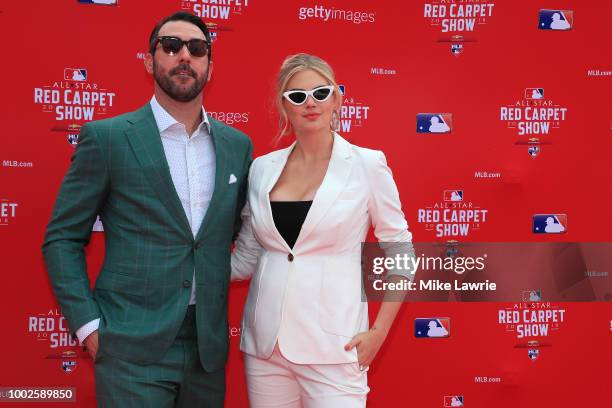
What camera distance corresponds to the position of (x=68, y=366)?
133 inches

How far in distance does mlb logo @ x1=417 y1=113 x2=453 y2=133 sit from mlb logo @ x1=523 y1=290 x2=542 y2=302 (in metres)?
1.14

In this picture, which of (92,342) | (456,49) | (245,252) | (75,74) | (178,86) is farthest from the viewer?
(456,49)

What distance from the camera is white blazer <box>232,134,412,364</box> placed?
7.06 feet

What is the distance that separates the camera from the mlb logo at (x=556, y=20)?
3545 millimetres

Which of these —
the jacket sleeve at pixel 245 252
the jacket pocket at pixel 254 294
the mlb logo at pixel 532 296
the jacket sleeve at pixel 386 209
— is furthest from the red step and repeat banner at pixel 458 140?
the jacket sleeve at pixel 386 209

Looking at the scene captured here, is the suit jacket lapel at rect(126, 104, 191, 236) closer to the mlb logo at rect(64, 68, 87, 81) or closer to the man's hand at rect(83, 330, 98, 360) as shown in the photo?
the man's hand at rect(83, 330, 98, 360)

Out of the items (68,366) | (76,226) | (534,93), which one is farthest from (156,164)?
(534,93)

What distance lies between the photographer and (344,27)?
3.47 m

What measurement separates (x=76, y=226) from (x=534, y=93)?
2.80 metres

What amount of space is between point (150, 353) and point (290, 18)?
217cm

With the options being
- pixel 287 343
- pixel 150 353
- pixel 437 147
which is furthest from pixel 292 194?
pixel 437 147

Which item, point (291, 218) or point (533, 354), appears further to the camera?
point (533, 354)

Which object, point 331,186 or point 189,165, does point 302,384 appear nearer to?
point 331,186

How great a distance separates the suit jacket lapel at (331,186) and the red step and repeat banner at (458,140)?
4.06 feet
